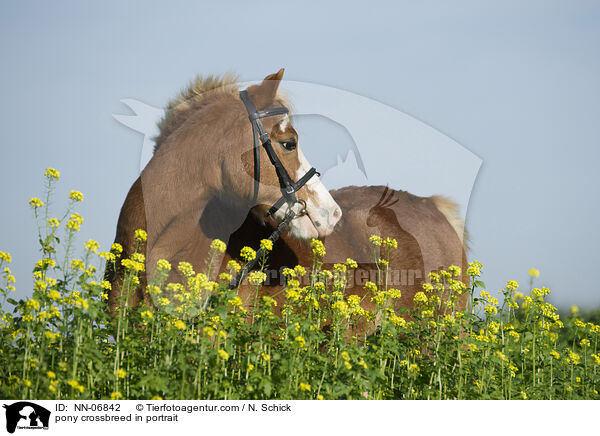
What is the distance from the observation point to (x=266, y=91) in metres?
5.27

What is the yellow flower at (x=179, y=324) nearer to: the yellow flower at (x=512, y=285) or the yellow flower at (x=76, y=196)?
the yellow flower at (x=76, y=196)

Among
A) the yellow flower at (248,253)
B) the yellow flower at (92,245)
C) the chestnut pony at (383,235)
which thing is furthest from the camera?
the chestnut pony at (383,235)

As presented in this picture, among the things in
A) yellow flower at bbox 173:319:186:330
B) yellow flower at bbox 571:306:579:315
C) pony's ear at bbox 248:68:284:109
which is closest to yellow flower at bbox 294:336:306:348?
yellow flower at bbox 173:319:186:330

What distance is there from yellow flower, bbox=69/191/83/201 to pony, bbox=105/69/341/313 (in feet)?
3.05

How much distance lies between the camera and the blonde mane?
5.31 m

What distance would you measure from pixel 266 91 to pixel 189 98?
0.75 meters

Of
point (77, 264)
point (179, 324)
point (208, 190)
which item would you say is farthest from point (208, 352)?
point (208, 190)

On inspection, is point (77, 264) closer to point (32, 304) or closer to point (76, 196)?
point (32, 304)

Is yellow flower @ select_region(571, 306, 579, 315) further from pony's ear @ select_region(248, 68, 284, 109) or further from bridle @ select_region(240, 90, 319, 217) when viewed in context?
pony's ear @ select_region(248, 68, 284, 109)
